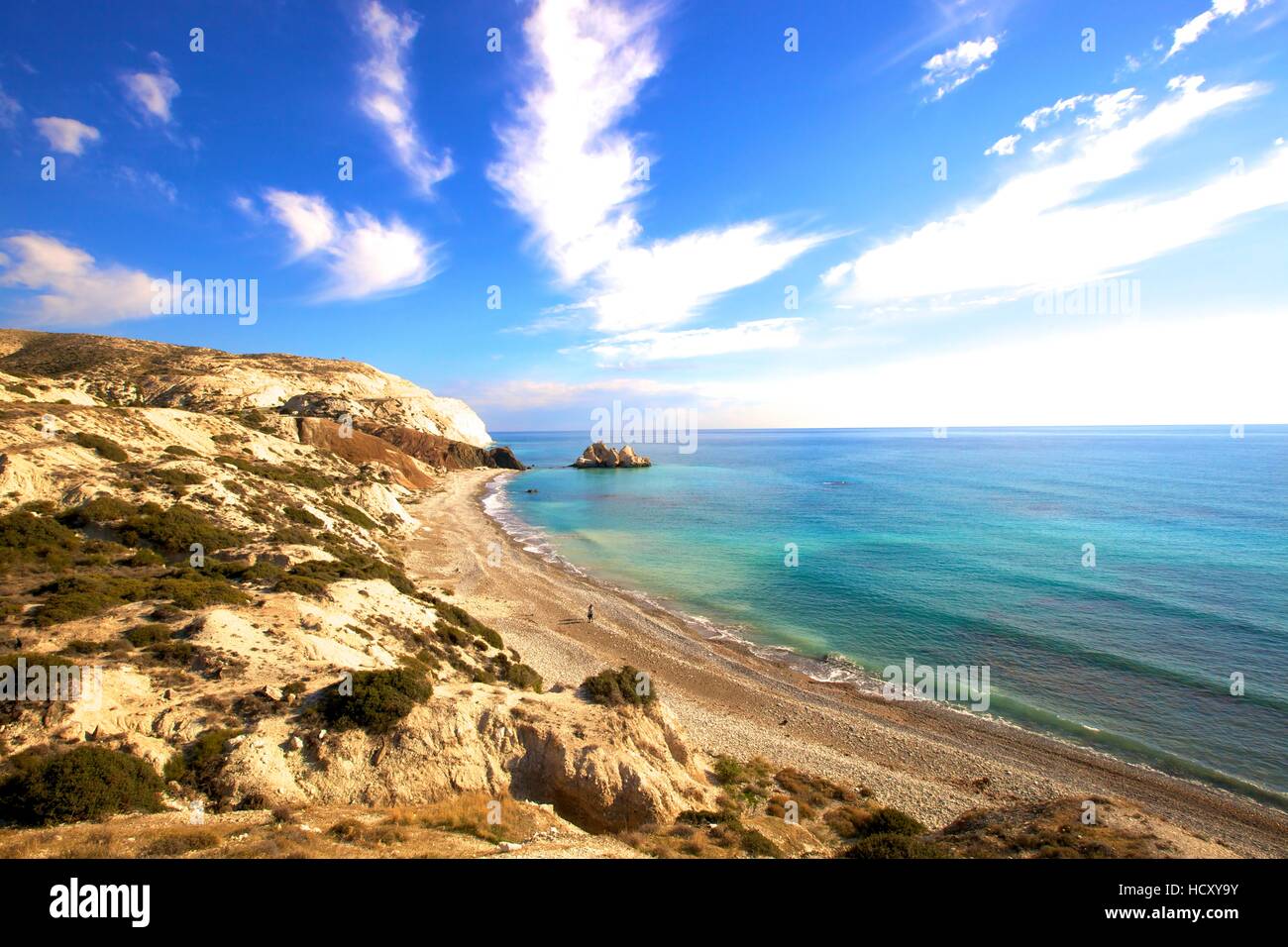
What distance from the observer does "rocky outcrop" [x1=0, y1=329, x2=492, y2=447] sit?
223ft

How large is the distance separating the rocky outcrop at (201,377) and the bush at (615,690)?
166 ft

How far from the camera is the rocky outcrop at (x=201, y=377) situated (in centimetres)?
6800

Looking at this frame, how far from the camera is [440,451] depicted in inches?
4058

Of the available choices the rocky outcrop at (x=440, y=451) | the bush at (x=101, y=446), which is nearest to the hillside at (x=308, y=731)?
the bush at (x=101, y=446)

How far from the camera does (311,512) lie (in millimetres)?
34688

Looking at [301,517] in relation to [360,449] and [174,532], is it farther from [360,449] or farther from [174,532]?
[360,449]

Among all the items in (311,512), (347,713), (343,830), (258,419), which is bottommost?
(343,830)

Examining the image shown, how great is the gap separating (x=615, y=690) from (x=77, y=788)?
11201 mm

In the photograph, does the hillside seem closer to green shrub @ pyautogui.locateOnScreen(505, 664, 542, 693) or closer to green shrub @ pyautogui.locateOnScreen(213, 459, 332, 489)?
green shrub @ pyautogui.locateOnScreen(505, 664, 542, 693)

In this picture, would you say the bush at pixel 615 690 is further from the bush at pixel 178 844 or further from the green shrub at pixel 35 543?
the green shrub at pixel 35 543

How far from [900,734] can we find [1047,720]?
6.53m

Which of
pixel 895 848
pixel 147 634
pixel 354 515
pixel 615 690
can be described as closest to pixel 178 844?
pixel 147 634
